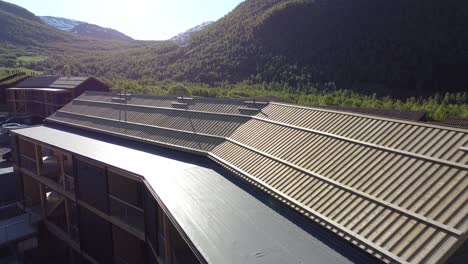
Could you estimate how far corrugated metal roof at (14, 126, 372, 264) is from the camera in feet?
24.5

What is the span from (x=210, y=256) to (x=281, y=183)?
4.00 metres

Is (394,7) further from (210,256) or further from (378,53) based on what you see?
(210,256)

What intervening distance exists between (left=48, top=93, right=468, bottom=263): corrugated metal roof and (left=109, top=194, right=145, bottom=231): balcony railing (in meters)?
3.53

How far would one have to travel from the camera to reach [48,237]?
68.2ft

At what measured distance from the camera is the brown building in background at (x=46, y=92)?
36.6 metres

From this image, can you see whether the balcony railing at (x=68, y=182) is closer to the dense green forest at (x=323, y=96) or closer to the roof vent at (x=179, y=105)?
the roof vent at (x=179, y=105)

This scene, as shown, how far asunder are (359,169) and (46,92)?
3842 cm

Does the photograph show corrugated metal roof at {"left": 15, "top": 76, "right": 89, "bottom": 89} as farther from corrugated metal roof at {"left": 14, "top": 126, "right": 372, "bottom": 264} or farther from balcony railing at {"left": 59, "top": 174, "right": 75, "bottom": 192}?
corrugated metal roof at {"left": 14, "top": 126, "right": 372, "bottom": 264}

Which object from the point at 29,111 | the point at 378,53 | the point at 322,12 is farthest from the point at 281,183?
the point at 322,12

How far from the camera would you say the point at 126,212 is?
14914 millimetres

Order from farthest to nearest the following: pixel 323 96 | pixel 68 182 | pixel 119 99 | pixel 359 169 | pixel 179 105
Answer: pixel 323 96 < pixel 119 99 < pixel 179 105 < pixel 68 182 < pixel 359 169

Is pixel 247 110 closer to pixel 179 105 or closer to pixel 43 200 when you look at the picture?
pixel 179 105

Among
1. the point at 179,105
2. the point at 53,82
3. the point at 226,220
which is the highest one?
the point at 179,105

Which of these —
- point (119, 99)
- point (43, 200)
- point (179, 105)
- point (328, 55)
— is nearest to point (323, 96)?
point (328, 55)
